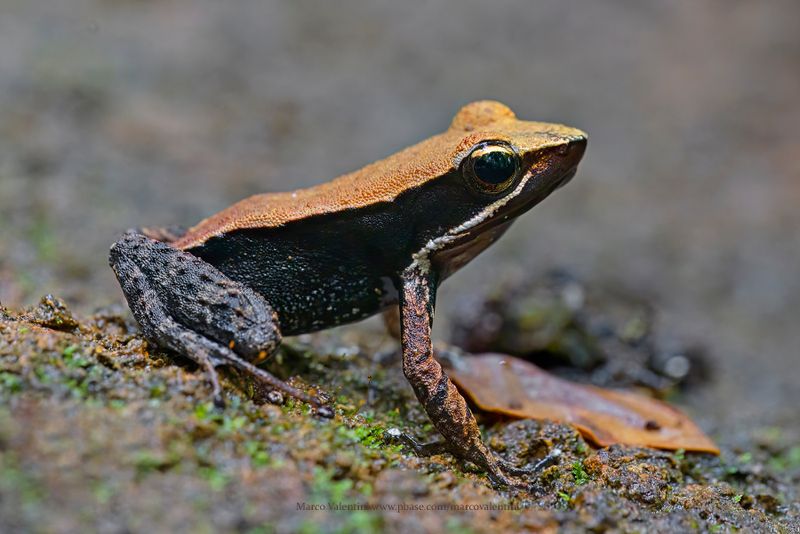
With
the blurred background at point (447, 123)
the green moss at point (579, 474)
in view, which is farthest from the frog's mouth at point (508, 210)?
the blurred background at point (447, 123)

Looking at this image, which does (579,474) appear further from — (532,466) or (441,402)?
(441,402)

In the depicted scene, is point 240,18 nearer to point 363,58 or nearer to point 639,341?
point 363,58

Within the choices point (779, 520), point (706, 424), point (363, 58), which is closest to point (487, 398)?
point (779, 520)

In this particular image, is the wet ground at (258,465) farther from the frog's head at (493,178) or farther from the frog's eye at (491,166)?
the frog's eye at (491,166)

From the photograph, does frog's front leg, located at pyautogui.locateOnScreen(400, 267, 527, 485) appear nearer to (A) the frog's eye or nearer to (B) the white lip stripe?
(B) the white lip stripe

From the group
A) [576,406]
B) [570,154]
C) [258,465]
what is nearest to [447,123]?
[576,406]

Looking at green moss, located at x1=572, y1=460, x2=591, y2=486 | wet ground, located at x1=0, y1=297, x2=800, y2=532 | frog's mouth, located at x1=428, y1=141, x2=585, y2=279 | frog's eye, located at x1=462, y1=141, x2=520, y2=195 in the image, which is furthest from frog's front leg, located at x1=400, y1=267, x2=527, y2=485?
frog's eye, located at x1=462, y1=141, x2=520, y2=195
